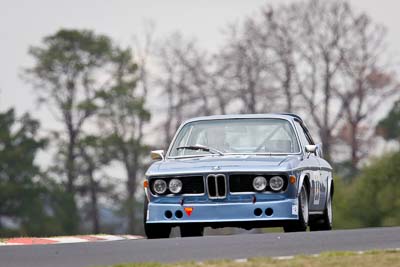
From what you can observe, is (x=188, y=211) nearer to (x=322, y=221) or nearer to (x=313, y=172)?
(x=313, y=172)

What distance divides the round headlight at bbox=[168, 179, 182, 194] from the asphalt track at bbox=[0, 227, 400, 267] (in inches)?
72.4

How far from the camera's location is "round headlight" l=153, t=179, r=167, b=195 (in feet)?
57.6

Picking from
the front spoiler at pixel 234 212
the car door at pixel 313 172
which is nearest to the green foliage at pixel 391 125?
the car door at pixel 313 172

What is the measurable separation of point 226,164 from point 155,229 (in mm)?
1129

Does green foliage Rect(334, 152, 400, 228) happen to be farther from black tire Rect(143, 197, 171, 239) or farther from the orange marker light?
the orange marker light

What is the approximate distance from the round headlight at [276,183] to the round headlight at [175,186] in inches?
40.0

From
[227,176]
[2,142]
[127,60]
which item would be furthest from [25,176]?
[227,176]

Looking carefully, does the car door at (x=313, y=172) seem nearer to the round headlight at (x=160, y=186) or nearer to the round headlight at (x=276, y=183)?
the round headlight at (x=276, y=183)

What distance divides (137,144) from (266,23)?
8.48 m

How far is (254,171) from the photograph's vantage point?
1731 centimetres

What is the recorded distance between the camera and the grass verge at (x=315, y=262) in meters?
12.2

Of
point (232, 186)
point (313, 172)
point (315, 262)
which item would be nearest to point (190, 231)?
point (313, 172)

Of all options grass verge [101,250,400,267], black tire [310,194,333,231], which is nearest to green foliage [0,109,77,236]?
black tire [310,194,333,231]

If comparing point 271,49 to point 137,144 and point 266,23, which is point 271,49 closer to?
point 266,23
